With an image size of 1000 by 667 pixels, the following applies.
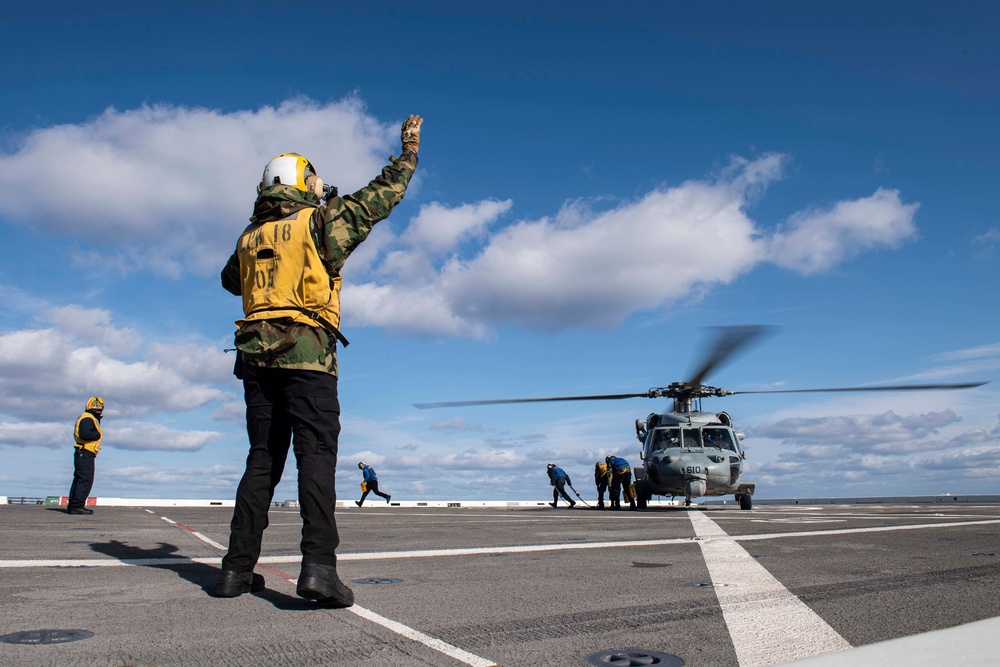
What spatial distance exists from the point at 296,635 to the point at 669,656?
116 centimetres

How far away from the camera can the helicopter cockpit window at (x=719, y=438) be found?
1739cm

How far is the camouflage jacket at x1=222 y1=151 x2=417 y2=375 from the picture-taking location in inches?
125

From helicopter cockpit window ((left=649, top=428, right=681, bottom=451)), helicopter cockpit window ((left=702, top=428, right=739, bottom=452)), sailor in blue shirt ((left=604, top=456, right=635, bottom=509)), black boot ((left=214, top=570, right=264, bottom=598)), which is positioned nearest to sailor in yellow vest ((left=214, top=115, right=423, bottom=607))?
black boot ((left=214, top=570, right=264, bottom=598))

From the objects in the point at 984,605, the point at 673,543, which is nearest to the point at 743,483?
the point at 673,543

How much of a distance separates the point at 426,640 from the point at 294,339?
1506mm

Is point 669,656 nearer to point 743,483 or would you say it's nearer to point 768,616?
point 768,616

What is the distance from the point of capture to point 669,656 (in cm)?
206

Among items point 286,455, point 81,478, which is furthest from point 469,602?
point 81,478

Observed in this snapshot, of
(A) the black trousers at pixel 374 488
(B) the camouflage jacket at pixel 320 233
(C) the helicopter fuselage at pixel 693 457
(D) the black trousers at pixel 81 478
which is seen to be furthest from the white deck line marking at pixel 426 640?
(A) the black trousers at pixel 374 488

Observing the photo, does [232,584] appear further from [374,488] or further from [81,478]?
[374,488]

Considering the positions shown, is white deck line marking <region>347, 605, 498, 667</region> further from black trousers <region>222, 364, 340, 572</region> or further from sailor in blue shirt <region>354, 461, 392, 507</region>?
sailor in blue shirt <region>354, 461, 392, 507</region>

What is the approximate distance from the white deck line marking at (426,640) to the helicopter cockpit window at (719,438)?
15.8 meters

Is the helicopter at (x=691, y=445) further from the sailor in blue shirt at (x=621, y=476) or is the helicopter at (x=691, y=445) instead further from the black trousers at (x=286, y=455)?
the black trousers at (x=286, y=455)

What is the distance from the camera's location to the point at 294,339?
3.18 metres
